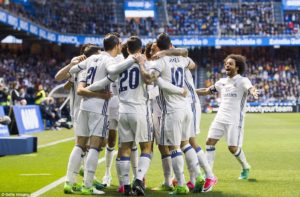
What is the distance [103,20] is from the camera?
52.0 m

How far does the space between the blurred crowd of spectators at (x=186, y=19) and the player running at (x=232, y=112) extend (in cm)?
3928

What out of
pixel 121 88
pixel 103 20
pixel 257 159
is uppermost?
pixel 103 20

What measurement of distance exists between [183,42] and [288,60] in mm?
10160

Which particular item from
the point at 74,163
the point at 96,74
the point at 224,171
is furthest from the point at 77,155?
the point at 224,171

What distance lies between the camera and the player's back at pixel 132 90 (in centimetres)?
798

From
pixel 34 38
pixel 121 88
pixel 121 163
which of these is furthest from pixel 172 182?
pixel 34 38

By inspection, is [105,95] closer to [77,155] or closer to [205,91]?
[77,155]

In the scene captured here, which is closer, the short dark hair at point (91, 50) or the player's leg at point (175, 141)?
the player's leg at point (175, 141)

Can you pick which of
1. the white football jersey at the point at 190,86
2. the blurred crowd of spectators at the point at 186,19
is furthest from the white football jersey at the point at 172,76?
the blurred crowd of spectators at the point at 186,19

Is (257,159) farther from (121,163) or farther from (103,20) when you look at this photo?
(103,20)

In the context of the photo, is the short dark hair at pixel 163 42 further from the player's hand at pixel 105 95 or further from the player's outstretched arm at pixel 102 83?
the player's hand at pixel 105 95

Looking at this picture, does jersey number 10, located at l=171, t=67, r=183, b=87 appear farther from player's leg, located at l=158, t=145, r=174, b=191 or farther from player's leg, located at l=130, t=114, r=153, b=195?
player's leg, located at l=158, t=145, r=174, b=191

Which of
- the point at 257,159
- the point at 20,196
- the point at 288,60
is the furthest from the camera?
the point at 288,60

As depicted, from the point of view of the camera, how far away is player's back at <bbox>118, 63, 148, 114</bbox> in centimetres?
798
